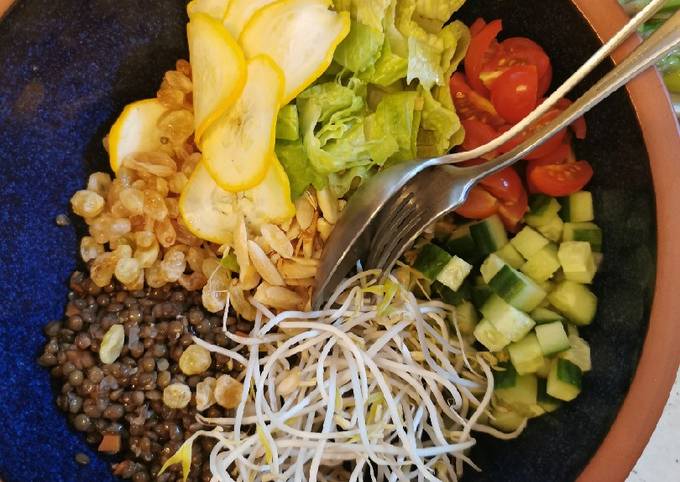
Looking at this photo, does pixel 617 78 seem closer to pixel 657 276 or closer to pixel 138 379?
pixel 657 276

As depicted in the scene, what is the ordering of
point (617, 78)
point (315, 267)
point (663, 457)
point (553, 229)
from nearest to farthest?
point (617, 78) → point (553, 229) → point (315, 267) → point (663, 457)

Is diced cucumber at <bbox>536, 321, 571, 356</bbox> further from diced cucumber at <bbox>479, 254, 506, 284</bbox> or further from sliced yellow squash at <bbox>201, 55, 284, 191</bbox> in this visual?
sliced yellow squash at <bbox>201, 55, 284, 191</bbox>

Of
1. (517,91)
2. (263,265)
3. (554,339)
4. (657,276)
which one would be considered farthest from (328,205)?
(657,276)

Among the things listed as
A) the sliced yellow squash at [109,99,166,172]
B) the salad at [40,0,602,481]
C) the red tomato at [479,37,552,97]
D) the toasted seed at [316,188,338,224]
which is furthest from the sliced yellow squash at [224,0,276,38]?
the red tomato at [479,37,552,97]

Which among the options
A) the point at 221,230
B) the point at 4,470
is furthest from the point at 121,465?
the point at 221,230

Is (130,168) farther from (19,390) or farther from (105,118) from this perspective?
(19,390)
